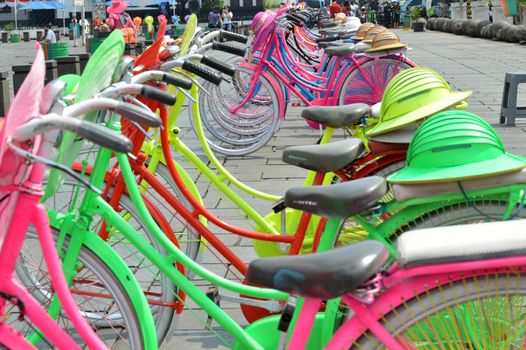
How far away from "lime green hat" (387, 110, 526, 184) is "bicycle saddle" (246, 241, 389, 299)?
998mm

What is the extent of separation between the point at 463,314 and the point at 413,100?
70.9 inches

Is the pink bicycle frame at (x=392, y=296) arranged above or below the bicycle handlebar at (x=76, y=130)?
below

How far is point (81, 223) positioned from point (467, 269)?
1.24 meters

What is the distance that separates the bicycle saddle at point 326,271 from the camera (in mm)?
2127

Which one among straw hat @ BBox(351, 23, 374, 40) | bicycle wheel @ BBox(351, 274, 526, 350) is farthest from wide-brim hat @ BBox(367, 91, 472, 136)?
straw hat @ BBox(351, 23, 374, 40)

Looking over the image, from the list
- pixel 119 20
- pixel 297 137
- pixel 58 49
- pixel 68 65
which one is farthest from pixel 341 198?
pixel 58 49

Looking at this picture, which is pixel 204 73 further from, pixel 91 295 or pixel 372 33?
pixel 372 33

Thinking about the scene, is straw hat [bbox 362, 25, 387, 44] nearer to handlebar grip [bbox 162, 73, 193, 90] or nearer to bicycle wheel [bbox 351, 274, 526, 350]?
handlebar grip [bbox 162, 73, 193, 90]

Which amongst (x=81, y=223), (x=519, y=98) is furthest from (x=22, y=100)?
(x=519, y=98)

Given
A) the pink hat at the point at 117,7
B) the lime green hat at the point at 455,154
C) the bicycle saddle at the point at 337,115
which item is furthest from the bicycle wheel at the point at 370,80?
the pink hat at the point at 117,7

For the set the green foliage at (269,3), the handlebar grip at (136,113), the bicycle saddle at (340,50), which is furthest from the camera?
the green foliage at (269,3)

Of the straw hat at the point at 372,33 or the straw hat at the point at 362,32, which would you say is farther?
the straw hat at the point at 362,32

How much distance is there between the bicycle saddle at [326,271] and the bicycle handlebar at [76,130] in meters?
0.45

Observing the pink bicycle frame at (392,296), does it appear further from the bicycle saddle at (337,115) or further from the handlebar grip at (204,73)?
the bicycle saddle at (337,115)
